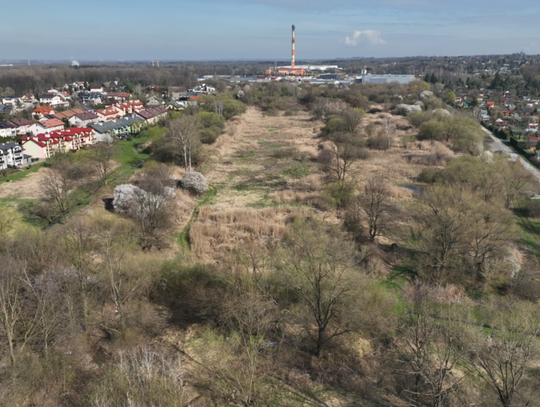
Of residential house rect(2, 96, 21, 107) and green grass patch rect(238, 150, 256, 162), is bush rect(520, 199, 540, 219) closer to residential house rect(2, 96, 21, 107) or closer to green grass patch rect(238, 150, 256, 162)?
green grass patch rect(238, 150, 256, 162)

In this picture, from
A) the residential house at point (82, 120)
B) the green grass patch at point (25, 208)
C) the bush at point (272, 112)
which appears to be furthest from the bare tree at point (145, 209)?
the bush at point (272, 112)

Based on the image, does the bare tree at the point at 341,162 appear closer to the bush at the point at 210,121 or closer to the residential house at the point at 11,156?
the bush at the point at 210,121

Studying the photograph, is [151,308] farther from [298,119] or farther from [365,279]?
[298,119]

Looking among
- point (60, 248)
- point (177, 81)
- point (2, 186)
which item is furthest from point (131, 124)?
point (177, 81)

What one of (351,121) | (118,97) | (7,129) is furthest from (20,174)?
(118,97)

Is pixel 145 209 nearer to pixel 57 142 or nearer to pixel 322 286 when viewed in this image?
pixel 322 286

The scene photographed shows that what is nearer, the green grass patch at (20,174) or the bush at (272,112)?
the green grass patch at (20,174)
